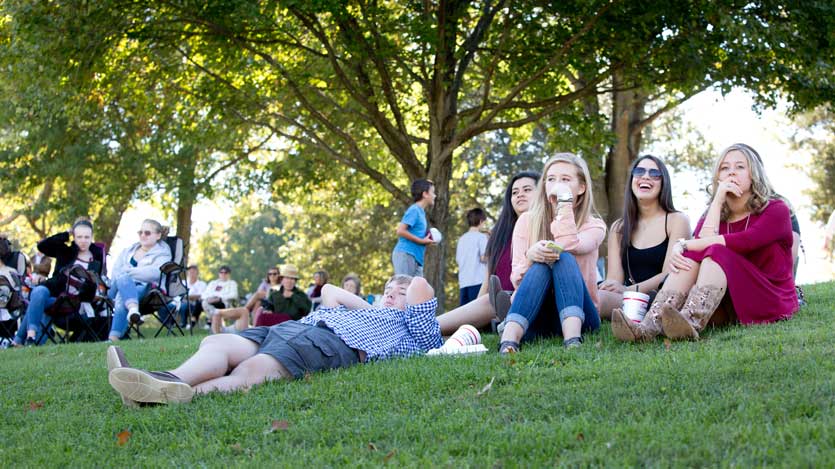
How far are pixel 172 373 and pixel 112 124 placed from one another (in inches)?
722

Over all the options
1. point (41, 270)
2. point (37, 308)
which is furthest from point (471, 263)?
point (41, 270)

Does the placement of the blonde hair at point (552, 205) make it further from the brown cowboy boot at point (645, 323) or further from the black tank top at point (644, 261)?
the brown cowboy boot at point (645, 323)

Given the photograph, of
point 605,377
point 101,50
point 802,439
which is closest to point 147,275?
point 101,50

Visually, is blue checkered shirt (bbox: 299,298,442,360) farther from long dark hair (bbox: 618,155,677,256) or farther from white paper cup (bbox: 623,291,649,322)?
long dark hair (bbox: 618,155,677,256)

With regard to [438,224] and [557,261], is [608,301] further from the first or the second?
[438,224]

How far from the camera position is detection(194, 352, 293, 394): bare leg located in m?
5.89

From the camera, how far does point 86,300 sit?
43.5ft

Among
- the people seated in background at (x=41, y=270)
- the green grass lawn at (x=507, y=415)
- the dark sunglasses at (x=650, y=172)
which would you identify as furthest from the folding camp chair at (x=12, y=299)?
the dark sunglasses at (x=650, y=172)

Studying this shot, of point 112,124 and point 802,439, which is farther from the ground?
point 112,124

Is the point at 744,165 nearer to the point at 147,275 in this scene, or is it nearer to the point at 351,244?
the point at 147,275

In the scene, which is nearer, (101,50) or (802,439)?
(802,439)

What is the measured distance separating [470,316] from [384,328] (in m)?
1.66

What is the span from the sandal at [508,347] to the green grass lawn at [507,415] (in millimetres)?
205

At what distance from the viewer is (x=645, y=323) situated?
6391 millimetres
